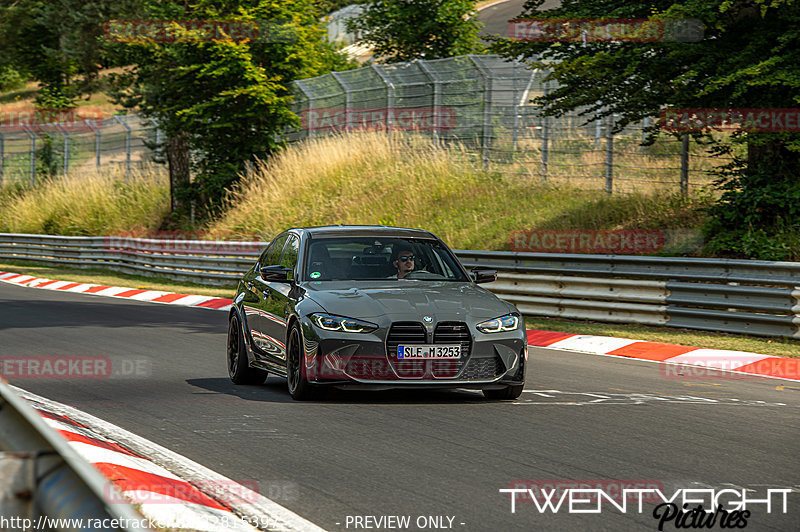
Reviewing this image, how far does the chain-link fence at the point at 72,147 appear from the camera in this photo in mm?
42375

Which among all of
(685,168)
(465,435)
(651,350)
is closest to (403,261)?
(465,435)

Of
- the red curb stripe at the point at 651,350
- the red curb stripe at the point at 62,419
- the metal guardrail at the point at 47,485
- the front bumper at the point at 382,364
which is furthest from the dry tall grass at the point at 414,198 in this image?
the metal guardrail at the point at 47,485

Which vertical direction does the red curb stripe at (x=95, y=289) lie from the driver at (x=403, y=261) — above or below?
below

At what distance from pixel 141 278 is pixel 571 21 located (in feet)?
53.6

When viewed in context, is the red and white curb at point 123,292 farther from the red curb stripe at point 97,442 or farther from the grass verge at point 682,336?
the red curb stripe at point 97,442

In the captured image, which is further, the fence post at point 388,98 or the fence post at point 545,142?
the fence post at point 388,98

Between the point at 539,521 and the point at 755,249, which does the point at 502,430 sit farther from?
the point at 755,249

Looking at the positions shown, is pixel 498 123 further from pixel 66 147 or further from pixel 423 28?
pixel 66 147

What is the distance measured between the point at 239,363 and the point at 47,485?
751 centimetres

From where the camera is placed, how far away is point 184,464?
260 inches

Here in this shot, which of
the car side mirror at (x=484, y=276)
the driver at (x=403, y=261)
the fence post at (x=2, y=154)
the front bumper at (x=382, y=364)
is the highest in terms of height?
the fence post at (x=2, y=154)

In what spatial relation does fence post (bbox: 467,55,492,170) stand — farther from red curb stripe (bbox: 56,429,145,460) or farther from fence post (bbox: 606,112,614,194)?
red curb stripe (bbox: 56,429,145,460)

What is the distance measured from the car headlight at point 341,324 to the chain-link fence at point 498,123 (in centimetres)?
1398

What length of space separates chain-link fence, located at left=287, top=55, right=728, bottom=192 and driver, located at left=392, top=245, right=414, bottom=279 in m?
12.4
